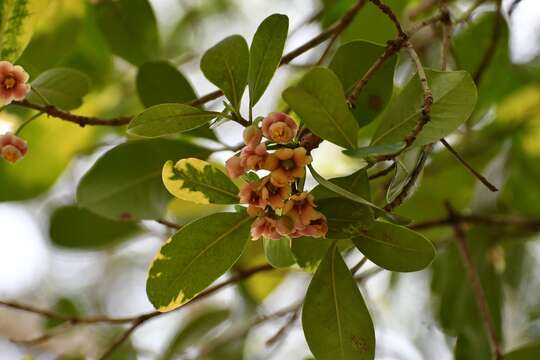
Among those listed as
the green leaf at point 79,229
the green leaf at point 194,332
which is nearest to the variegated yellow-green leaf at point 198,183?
the green leaf at point 79,229

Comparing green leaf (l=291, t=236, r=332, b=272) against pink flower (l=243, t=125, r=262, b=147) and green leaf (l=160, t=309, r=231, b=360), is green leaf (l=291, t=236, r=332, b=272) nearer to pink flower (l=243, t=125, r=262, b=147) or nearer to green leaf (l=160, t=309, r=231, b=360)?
pink flower (l=243, t=125, r=262, b=147)

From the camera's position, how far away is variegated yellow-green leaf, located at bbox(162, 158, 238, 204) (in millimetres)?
716

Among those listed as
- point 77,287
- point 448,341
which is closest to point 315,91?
point 448,341

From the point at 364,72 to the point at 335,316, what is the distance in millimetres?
280

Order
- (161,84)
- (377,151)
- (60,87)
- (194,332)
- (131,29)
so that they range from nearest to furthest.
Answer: (377,151) < (60,87) < (161,84) < (131,29) < (194,332)

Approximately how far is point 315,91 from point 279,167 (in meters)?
0.08

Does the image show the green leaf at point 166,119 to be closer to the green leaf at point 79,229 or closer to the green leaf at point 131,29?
the green leaf at point 131,29

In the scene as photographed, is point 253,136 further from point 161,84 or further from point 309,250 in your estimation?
point 161,84

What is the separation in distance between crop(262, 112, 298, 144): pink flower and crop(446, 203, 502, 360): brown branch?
482mm

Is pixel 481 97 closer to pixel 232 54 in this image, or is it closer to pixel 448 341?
pixel 448 341

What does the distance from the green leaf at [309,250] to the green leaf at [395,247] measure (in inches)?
2.5

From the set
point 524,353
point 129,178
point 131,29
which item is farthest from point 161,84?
point 524,353

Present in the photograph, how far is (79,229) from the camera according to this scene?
130 cm

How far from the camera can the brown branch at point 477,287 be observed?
3.16 ft
